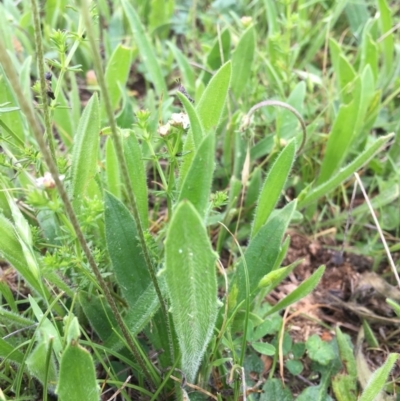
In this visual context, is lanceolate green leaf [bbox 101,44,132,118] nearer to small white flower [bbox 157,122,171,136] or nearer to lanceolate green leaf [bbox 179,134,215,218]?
small white flower [bbox 157,122,171,136]

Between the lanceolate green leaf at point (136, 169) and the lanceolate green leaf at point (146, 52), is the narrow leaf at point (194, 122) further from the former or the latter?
the lanceolate green leaf at point (146, 52)

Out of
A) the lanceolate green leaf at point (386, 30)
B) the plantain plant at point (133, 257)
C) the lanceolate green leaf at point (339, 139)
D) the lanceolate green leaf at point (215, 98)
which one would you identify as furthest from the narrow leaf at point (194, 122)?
the lanceolate green leaf at point (386, 30)

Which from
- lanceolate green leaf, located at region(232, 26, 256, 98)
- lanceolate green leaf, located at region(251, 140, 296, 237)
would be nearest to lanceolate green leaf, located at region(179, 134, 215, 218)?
lanceolate green leaf, located at region(251, 140, 296, 237)

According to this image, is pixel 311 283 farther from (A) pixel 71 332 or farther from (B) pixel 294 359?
(A) pixel 71 332

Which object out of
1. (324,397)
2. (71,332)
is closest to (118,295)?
(71,332)

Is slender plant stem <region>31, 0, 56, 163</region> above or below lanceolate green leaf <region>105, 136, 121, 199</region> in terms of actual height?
above

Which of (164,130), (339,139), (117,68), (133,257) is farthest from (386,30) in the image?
(133,257)
